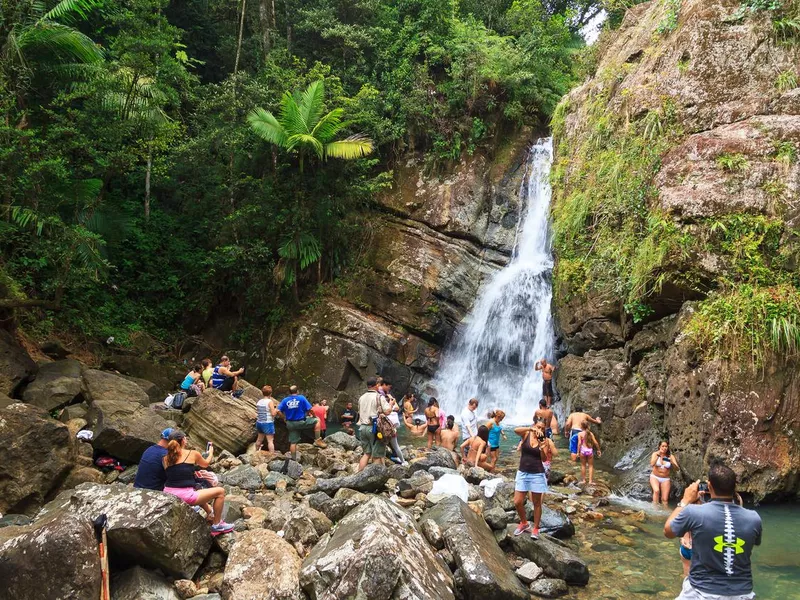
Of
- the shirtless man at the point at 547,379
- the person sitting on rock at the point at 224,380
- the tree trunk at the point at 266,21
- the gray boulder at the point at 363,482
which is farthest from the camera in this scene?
the tree trunk at the point at 266,21

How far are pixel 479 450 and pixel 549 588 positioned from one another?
452cm

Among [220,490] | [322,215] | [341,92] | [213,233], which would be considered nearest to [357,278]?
[322,215]

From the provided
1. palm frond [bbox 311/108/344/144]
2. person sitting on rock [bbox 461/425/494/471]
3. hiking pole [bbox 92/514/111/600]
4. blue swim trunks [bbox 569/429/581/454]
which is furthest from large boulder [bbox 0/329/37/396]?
blue swim trunks [bbox 569/429/581/454]

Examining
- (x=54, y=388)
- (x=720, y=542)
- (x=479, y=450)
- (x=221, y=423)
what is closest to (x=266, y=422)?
(x=221, y=423)

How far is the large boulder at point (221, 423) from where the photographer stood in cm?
1097

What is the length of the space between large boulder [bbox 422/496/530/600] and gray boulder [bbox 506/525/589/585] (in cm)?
34

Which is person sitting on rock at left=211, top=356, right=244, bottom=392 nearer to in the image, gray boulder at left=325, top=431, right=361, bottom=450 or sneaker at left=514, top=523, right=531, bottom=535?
gray boulder at left=325, top=431, right=361, bottom=450

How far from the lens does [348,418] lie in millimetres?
15523

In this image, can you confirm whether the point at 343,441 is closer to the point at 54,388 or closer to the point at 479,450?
the point at 479,450

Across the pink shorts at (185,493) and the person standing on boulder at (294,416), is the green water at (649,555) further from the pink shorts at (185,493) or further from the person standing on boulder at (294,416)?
the person standing on boulder at (294,416)

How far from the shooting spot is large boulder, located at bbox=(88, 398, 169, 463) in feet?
27.9

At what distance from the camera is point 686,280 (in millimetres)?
10078

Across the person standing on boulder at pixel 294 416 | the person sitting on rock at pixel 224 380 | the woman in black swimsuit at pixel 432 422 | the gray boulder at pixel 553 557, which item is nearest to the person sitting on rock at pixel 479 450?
the woman in black swimsuit at pixel 432 422

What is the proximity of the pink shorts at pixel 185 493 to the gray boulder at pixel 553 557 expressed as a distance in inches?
147
